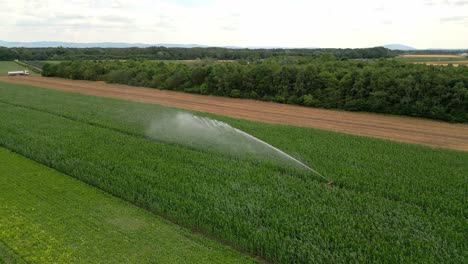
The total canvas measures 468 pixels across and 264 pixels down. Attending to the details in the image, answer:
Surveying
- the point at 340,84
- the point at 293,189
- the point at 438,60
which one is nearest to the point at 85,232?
the point at 293,189

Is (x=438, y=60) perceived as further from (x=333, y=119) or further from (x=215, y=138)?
(x=215, y=138)

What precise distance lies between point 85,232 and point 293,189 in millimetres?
6724

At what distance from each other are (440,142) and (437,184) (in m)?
10.6

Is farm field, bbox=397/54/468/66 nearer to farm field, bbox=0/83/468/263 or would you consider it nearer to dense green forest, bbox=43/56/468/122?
dense green forest, bbox=43/56/468/122

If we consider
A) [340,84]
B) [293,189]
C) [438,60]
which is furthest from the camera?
[438,60]

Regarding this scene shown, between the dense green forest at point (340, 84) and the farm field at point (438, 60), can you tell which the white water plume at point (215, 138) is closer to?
the dense green forest at point (340, 84)

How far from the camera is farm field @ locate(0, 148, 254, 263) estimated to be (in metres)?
9.55

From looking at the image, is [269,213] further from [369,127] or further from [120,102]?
[120,102]

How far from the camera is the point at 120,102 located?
3881 centimetres

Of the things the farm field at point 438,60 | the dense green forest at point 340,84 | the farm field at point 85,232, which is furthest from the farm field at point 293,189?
the farm field at point 438,60

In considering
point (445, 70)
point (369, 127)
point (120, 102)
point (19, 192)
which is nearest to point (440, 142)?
point (369, 127)

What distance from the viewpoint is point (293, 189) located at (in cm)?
1352

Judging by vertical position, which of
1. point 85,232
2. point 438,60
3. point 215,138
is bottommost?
point 85,232

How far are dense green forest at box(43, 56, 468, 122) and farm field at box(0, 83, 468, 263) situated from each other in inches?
411
